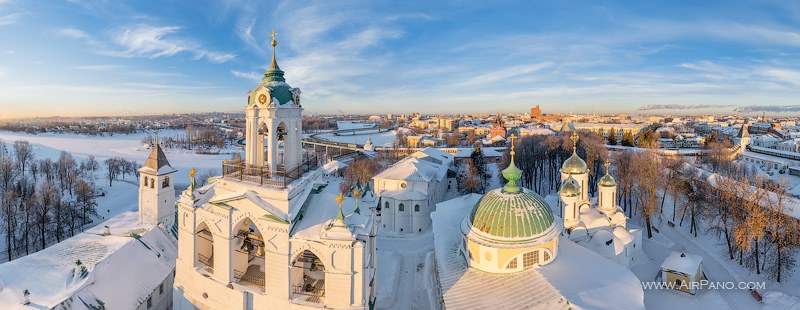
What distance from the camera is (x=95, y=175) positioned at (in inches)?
1967

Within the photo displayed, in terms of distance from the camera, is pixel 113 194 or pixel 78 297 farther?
pixel 113 194

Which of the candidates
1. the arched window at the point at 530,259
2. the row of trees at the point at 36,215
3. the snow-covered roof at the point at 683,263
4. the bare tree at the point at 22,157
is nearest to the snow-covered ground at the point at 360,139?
the bare tree at the point at 22,157

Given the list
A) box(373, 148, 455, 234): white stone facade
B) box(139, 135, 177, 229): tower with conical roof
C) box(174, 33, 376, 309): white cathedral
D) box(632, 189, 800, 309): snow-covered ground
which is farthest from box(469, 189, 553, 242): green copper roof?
box(139, 135, 177, 229): tower with conical roof

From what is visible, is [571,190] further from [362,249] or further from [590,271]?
[362,249]

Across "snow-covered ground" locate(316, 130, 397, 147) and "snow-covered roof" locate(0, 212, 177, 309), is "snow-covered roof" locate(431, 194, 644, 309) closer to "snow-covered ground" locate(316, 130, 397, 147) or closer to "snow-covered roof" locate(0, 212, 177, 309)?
"snow-covered roof" locate(0, 212, 177, 309)

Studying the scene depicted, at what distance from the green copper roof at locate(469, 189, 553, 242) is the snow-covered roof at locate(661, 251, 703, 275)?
8.21 meters

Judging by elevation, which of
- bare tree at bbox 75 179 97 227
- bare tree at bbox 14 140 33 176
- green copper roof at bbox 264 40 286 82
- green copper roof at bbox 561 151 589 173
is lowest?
bare tree at bbox 75 179 97 227

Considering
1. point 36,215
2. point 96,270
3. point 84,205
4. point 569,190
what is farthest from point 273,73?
point 84,205

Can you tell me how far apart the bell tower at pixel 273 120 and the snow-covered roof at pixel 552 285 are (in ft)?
22.2

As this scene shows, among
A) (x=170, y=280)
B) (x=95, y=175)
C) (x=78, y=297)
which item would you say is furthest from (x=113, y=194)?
(x=78, y=297)

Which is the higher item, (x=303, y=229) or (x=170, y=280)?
(x=303, y=229)

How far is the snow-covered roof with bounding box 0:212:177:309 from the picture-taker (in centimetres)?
1177

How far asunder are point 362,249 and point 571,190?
44.9ft

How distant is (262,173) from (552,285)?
9143 mm
